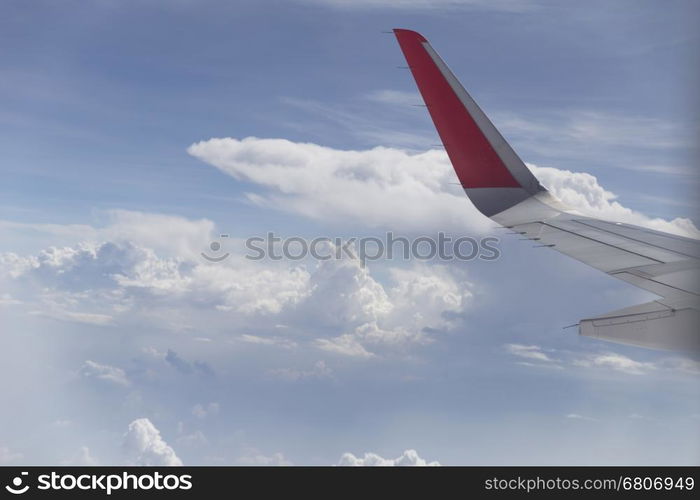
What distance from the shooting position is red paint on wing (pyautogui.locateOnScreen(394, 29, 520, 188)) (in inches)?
319

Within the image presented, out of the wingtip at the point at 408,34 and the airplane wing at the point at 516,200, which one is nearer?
the airplane wing at the point at 516,200

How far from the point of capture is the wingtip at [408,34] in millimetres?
8102

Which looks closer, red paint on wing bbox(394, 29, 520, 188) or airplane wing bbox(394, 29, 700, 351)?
airplane wing bbox(394, 29, 700, 351)

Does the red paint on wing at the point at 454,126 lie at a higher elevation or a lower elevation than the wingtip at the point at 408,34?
lower

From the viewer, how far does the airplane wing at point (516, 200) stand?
6.69 m

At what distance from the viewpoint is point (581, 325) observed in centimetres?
454

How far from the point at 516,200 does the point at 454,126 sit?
1.38 meters

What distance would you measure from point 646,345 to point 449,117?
4646mm

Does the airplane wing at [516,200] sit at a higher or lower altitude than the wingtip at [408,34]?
lower

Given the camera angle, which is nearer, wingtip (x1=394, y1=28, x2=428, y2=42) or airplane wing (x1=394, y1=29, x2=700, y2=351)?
airplane wing (x1=394, y1=29, x2=700, y2=351)

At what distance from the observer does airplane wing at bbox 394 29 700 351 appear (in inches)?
263

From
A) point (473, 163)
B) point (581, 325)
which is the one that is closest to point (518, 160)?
point (473, 163)

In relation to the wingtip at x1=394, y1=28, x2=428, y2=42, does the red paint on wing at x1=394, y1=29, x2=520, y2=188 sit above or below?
below
